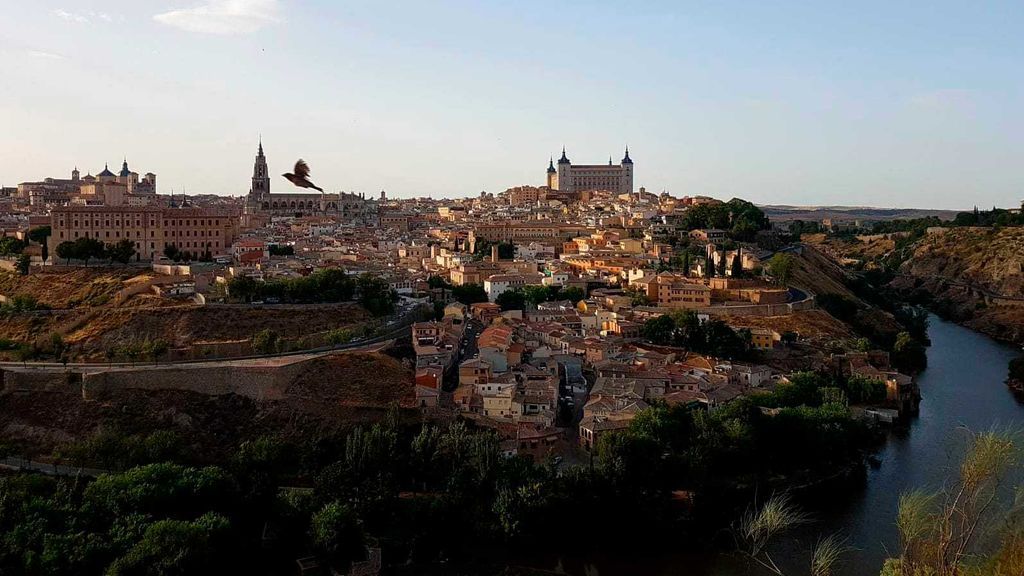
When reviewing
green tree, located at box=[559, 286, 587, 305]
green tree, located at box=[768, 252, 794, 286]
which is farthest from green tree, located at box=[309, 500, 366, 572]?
green tree, located at box=[768, 252, 794, 286]

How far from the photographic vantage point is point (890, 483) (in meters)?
11.9

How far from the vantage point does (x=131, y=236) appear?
2075cm

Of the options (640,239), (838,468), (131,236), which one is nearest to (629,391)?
(838,468)

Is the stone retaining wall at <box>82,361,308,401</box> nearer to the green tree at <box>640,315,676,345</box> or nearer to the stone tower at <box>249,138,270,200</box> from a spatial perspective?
the green tree at <box>640,315,676,345</box>

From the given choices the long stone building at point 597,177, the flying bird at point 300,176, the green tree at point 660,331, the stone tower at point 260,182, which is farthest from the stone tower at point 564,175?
the flying bird at point 300,176

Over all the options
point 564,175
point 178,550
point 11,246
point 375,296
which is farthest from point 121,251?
point 564,175

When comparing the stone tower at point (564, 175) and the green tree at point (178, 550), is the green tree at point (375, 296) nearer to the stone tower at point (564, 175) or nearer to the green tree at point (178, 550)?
the green tree at point (178, 550)

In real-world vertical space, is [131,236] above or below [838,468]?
above

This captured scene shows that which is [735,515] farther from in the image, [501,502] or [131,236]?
[131,236]

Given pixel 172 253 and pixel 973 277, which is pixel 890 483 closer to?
pixel 172 253

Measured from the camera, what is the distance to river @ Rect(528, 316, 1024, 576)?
9633 mm

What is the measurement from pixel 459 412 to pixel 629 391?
8.32ft

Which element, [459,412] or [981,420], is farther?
[981,420]

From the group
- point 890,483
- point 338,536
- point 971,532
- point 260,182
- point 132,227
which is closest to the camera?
point 971,532
